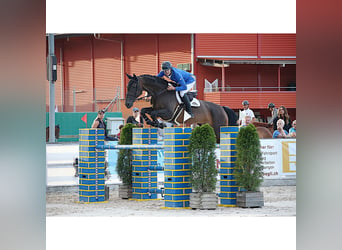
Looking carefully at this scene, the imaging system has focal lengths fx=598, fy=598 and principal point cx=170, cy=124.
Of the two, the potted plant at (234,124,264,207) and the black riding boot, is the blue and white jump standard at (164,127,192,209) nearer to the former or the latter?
the potted plant at (234,124,264,207)

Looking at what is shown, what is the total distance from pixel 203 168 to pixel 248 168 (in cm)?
67

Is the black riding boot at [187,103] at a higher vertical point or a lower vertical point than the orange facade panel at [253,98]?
lower

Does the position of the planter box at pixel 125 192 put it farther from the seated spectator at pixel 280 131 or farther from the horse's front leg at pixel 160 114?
the seated spectator at pixel 280 131

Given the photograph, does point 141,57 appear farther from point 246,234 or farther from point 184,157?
point 246,234

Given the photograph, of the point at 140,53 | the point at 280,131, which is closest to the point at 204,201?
the point at 280,131

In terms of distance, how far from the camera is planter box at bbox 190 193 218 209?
7616 millimetres

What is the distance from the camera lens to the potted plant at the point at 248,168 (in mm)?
7852

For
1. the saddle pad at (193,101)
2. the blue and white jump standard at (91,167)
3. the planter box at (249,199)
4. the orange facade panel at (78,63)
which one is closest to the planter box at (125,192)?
the blue and white jump standard at (91,167)

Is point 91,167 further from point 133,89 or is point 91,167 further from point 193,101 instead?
point 193,101

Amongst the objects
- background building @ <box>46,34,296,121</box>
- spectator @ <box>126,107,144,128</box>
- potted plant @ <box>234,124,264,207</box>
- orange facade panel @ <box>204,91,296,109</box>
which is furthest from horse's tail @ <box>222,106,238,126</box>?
orange facade panel @ <box>204,91,296,109</box>

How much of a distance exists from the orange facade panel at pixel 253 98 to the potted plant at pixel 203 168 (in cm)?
1518
